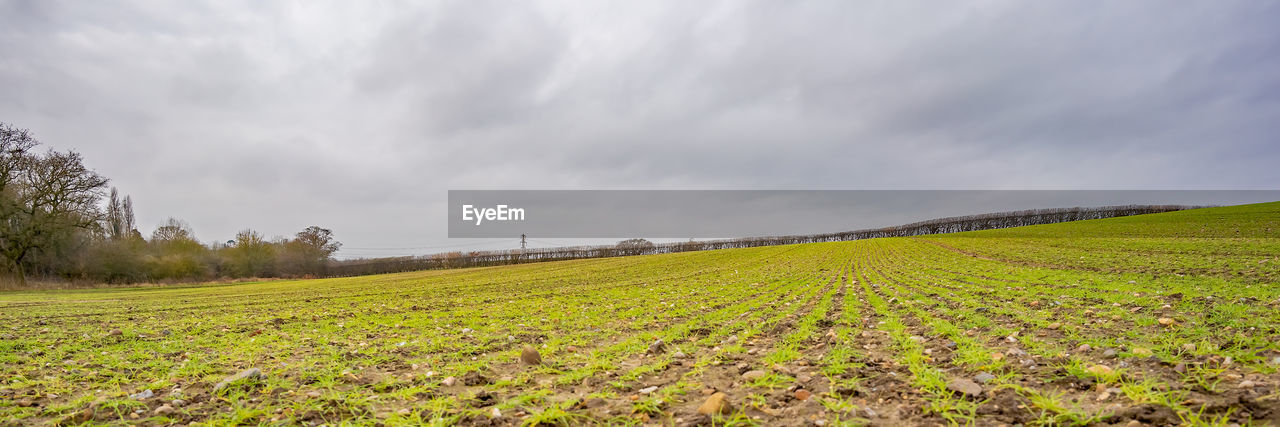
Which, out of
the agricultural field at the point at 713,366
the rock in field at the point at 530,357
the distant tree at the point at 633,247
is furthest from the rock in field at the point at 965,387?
the distant tree at the point at 633,247

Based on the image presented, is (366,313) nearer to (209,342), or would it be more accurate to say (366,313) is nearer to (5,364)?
(209,342)

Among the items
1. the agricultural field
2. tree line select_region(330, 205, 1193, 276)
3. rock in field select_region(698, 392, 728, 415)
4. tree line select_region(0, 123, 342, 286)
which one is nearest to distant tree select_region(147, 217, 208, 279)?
tree line select_region(0, 123, 342, 286)

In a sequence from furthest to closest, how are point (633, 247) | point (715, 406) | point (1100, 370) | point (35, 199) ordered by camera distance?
point (633, 247) < point (35, 199) < point (1100, 370) < point (715, 406)

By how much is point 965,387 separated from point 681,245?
123844mm

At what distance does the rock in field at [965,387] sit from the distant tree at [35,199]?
212 feet

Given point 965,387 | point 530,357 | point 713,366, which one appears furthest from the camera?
point 530,357

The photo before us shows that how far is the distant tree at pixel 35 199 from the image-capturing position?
39.0 meters

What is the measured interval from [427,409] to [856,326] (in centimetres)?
628

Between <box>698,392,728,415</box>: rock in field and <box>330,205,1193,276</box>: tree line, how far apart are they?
101 m

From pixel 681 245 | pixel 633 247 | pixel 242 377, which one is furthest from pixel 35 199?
pixel 681 245

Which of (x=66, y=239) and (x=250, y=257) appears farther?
(x=250, y=257)

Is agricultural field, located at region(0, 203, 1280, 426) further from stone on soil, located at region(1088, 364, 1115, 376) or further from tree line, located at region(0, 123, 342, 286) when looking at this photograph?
tree line, located at region(0, 123, 342, 286)

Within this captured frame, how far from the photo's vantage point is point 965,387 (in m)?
3.74

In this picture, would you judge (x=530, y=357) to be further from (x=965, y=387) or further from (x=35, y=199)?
(x=35, y=199)
